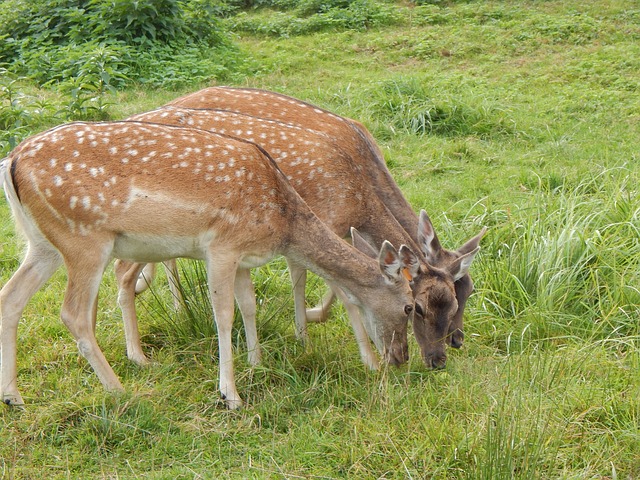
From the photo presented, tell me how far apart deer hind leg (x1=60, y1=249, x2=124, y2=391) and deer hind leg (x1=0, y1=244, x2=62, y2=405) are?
38cm

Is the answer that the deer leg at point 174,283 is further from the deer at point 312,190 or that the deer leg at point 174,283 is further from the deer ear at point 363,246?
the deer ear at point 363,246

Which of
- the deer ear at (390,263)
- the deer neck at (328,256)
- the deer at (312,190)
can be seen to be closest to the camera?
the deer ear at (390,263)

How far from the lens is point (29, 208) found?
5.21 meters

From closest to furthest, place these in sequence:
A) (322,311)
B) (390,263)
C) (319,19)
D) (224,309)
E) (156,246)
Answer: (156,246) → (224,309) → (390,263) → (322,311) → (319,19)

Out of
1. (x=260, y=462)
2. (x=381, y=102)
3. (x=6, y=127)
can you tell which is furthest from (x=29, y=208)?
(x=381, y=102)

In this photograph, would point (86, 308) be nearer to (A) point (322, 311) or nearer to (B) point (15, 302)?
(B) point (15, 302)

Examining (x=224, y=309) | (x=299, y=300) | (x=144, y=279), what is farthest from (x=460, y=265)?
(x=144, y=279)

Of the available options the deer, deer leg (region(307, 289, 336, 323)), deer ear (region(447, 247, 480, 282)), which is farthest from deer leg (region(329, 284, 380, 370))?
deer ear (region(447, 247, 480, 282))

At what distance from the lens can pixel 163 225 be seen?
5359mm

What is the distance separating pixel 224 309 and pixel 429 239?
1.52 metres

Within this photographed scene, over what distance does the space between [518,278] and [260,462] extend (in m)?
2.81

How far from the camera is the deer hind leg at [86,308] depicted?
5.22 meters

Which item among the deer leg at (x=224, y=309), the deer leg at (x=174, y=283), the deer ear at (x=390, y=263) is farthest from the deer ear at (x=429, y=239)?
the deer leg at (x=174, y=283)

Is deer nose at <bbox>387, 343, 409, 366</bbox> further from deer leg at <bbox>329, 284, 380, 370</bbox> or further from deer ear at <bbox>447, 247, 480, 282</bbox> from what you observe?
deer ear at <bbox>447, 247, 480, 282</bbox>
